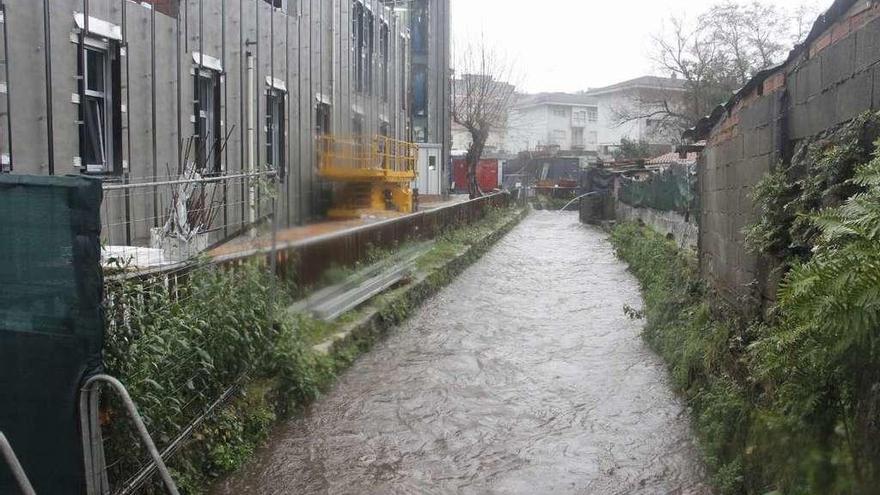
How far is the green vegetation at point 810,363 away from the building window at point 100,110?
681 centimetres

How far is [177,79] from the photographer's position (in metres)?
10.9

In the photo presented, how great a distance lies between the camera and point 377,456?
563 centimetres

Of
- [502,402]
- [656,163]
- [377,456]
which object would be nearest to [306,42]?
[502,402]

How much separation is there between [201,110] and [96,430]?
29.6 ft

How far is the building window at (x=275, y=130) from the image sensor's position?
47.4ft

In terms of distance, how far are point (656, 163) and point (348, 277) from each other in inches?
901

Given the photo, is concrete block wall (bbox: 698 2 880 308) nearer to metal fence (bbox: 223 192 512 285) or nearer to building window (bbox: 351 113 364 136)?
metal fence (bbox: 223 192 512 285)

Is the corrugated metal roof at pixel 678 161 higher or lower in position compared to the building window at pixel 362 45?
lower

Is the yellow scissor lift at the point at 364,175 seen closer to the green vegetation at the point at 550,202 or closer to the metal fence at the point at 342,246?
the metal fence at the point at 342,246

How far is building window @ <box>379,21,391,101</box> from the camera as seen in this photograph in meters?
23.2

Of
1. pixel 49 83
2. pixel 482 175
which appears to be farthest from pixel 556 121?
pixel 49 83

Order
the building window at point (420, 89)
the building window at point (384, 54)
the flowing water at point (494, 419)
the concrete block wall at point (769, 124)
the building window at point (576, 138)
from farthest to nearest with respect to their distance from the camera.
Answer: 1. the building window at point (576, 138)
2. the building window at point (420, 89)
3. the building window at point (384, 54)
4. the flowing water at point (494, 419)
5. the concrete block wall at point (769, 124)

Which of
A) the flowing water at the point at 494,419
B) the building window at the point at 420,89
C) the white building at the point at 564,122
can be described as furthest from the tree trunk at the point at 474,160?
the white building at the point at 564,122

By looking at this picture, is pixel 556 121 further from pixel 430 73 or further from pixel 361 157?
pixel 361 157
